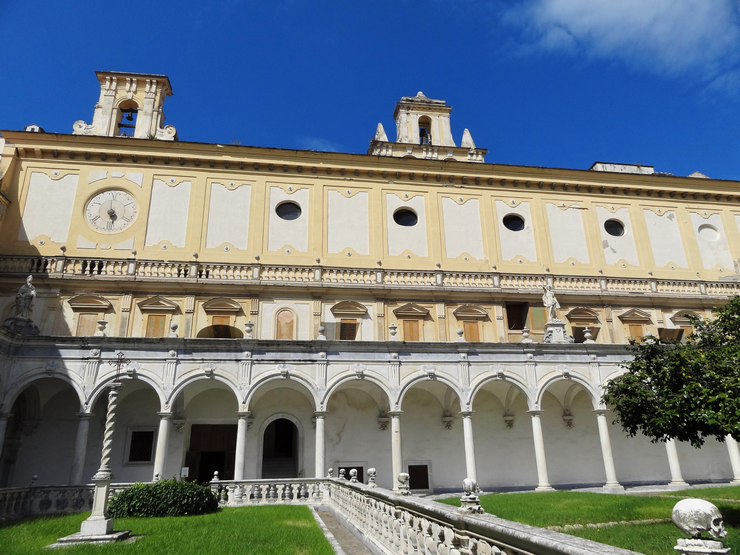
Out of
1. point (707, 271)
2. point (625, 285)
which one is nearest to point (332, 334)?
point (625, 285)

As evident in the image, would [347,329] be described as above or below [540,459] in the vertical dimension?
above

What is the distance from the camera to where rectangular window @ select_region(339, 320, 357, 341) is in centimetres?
2562

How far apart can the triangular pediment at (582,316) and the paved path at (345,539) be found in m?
17.7

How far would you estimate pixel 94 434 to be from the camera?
21984mm

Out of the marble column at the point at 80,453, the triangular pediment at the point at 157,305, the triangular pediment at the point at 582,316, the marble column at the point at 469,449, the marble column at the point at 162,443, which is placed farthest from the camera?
the triangular pediment at the point at 582,316

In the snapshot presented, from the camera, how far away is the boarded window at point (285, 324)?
25.3 metres

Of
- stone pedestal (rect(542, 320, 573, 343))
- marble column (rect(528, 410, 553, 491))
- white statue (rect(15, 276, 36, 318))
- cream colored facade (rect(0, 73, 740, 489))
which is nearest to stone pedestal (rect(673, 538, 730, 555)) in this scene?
cream colored facade (rect(0, 73, 740, 489))

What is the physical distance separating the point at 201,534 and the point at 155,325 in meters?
15.2

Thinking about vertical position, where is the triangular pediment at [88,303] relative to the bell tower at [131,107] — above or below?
below

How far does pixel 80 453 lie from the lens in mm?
18516

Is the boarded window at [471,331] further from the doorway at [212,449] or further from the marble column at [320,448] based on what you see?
the doorway at [212,449]

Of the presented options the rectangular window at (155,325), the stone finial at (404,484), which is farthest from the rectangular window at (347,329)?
the stone finial at (404,484)

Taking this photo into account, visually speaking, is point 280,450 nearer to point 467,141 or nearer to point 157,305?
point 157,305

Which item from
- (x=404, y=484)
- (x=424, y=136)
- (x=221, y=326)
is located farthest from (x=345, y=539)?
(x=424, y=136)
